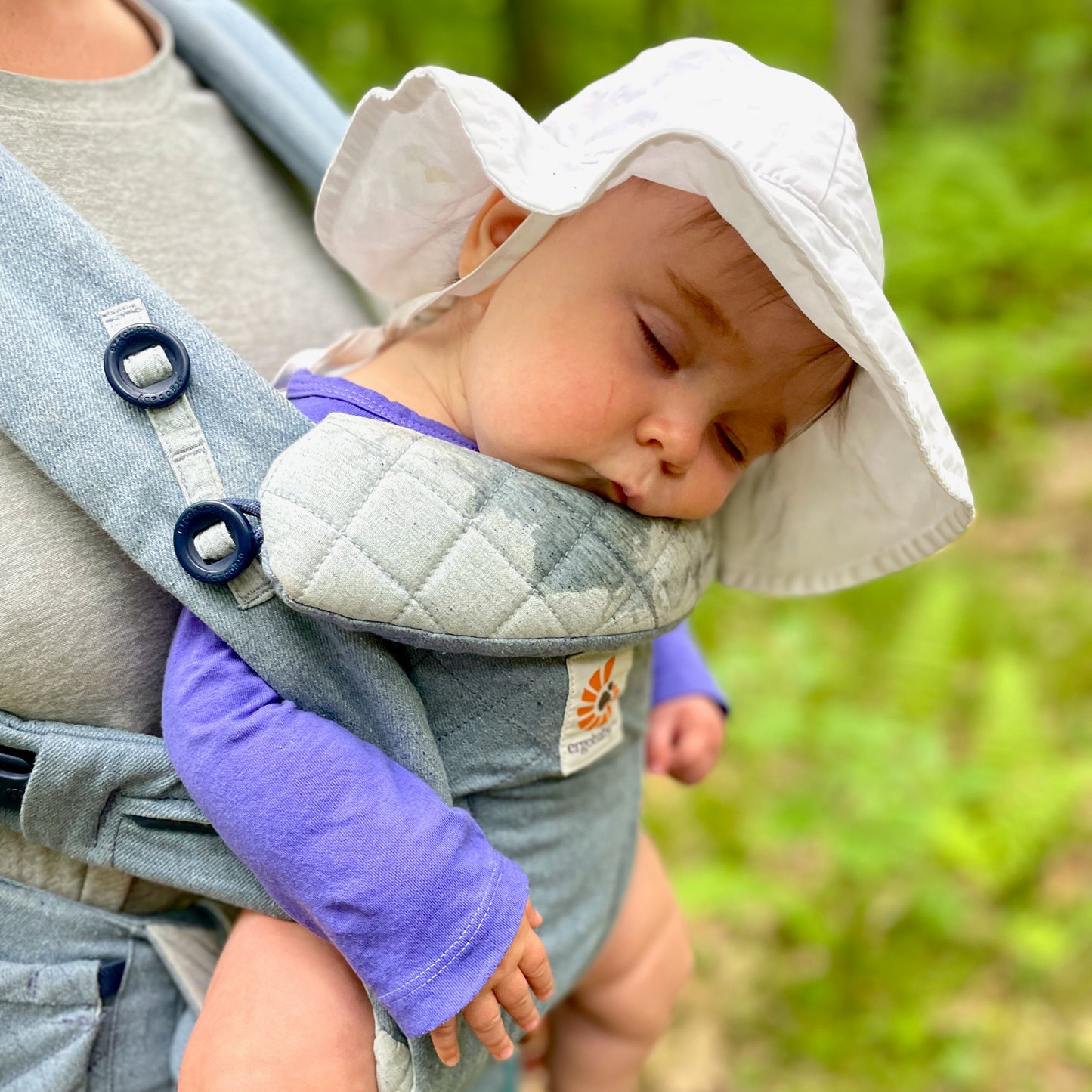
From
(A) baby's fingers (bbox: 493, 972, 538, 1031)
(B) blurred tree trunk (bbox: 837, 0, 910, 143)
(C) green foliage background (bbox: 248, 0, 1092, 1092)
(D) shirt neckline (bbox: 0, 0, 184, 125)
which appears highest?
(D) shirt neckline (bbox: 0, 0, 184, 125)

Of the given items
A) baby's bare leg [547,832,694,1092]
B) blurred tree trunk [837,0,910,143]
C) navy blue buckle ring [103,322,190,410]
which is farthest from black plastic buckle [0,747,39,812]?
blurred tree trunk [837,0,910,143]

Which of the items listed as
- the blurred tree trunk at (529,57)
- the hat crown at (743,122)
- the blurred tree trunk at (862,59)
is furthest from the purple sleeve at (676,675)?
the blurred tree trunk at (529,57)

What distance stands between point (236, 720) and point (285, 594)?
124 millimetres

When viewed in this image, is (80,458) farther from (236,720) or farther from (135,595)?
(236,720)

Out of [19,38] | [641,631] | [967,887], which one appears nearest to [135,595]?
[641,631]

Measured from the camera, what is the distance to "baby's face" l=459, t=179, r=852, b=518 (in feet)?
3.44

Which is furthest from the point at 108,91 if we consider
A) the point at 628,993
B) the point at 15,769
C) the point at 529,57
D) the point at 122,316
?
the point at 529,57

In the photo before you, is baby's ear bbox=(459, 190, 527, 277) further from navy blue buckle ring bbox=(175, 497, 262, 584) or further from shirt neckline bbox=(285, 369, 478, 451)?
navy blue buckle ring bbox=(175, 497, 262, 584)

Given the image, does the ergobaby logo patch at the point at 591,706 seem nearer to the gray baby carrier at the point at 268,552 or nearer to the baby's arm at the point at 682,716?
the gray baby carrier at the point at 268,552

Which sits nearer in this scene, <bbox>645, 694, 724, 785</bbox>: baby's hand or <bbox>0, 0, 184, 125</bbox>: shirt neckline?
<bbox>0, 0, 184, 125</bbox>: shirt neckline

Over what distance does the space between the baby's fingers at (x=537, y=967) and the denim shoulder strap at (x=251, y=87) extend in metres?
1.03

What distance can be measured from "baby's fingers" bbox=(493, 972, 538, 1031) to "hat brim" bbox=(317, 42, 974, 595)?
60 cm

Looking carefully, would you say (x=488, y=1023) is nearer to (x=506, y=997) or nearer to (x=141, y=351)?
(x=506, y=997)

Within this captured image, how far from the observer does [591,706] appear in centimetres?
113
